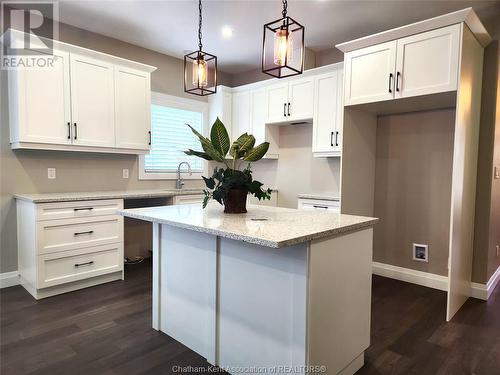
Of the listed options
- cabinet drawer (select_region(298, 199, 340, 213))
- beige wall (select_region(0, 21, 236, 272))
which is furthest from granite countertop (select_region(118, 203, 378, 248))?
beige wall (select_region(0, 21, 236, 272))

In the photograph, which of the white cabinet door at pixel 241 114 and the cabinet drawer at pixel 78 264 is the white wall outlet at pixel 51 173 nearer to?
the cabinet drawer at pixel 78 264

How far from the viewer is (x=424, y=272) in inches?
135

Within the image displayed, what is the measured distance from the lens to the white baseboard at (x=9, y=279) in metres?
3.21

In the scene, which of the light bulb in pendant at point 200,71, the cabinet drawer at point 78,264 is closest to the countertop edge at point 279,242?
the light bulb in pendant at point 200,71

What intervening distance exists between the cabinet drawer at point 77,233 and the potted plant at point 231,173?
165cm

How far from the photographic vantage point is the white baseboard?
3213 millimetres

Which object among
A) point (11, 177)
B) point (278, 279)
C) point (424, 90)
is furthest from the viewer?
point (11, 177)

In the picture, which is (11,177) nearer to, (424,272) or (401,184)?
(401,184)

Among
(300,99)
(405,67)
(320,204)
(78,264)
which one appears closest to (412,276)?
(320,204)

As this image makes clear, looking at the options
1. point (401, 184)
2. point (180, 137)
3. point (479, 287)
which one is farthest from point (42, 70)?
point (479, 287)

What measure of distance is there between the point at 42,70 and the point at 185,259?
233cm

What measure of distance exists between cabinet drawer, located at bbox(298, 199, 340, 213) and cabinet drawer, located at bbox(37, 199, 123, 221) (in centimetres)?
197

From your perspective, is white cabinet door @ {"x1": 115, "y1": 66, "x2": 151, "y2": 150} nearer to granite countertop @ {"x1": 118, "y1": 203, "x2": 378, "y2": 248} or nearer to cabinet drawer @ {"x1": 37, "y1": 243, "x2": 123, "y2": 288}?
cabinet drawer @ {"x1": 37, "y1": 243, "x2": 123, "y2": 288}

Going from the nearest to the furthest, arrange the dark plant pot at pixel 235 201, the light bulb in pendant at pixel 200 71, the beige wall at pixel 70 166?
the dark plant pot at pixel 235 201 < the light bulb in pendant at pixel 200 71 < the beige wall at pixel 70 166
